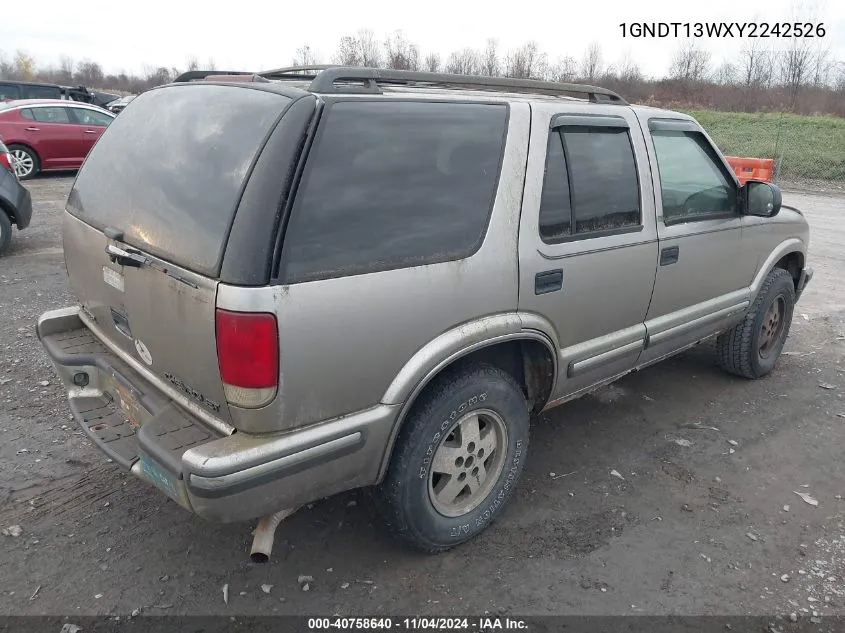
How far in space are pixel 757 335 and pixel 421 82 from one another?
3.22 meters

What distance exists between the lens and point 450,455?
9.07 ft

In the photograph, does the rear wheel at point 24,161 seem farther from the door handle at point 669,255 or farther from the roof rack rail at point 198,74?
the door handle at point 669,255

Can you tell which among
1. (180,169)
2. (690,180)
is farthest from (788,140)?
(180,169)

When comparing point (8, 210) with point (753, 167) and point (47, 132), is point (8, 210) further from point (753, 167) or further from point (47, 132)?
point (753, 167)

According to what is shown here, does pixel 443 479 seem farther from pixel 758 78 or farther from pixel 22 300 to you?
pixel 758 78

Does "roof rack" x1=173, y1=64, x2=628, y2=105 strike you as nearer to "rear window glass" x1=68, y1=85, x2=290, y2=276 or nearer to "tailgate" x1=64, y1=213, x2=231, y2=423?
"rear window glass" x1=68, y1=85, x2=290, y2=276

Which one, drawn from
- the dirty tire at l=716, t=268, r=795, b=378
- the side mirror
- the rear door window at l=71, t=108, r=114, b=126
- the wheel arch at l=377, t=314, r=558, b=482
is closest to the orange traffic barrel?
the dirty tire at l=716, t=268, r=795, b=378

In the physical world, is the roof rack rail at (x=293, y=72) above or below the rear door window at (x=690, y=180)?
above

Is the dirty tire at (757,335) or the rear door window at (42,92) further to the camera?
the rear door window at (42,92)

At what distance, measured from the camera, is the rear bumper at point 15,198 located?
720 cm

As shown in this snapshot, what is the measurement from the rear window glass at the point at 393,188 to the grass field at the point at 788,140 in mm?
18532

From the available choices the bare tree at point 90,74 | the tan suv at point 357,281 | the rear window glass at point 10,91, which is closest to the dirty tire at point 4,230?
the tan suv at point 357,281

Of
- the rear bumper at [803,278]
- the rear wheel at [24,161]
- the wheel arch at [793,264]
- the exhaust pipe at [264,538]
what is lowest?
the exhaust pipe at [264,538]

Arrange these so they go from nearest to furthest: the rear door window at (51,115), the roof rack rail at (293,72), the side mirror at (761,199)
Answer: the roof rack rail at (293,72), the side mirror at (761,199), the rear door window at (51,115)
